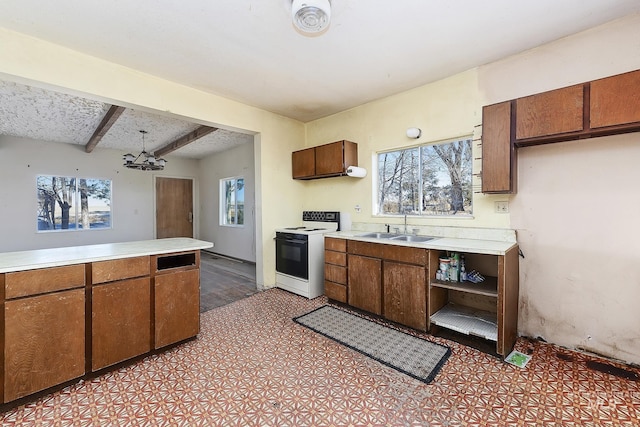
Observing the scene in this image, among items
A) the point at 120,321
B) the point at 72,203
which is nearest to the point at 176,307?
the point at 120,321

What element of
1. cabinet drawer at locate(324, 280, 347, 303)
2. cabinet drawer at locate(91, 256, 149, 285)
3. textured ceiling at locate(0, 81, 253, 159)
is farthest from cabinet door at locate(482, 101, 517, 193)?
textured ceiling at locate(0, 81, 253, 159)

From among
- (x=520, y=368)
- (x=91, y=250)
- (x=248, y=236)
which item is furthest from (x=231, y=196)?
(x=520, y=368)

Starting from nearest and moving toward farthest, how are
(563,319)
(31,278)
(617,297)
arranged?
(31,278), (617,297), (563,319)

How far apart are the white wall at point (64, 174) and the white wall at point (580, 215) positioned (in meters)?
7.40

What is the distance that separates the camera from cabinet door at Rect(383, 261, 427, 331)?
2.58 metres

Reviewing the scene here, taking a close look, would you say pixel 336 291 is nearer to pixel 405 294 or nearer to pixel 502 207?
pixel 405 294

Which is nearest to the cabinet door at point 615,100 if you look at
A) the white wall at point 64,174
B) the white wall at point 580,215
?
the white wall at point 580,215

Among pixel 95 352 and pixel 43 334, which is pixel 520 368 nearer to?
pixel 95 352

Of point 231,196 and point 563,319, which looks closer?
point 563,319

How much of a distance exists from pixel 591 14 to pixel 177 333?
4.19 m

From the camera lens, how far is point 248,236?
5965mm

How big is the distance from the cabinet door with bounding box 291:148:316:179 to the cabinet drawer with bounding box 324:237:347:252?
45.3 inches

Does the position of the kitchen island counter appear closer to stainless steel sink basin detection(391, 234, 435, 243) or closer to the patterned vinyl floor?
the patterned vinyl floor

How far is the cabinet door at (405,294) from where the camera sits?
8.47 feet
